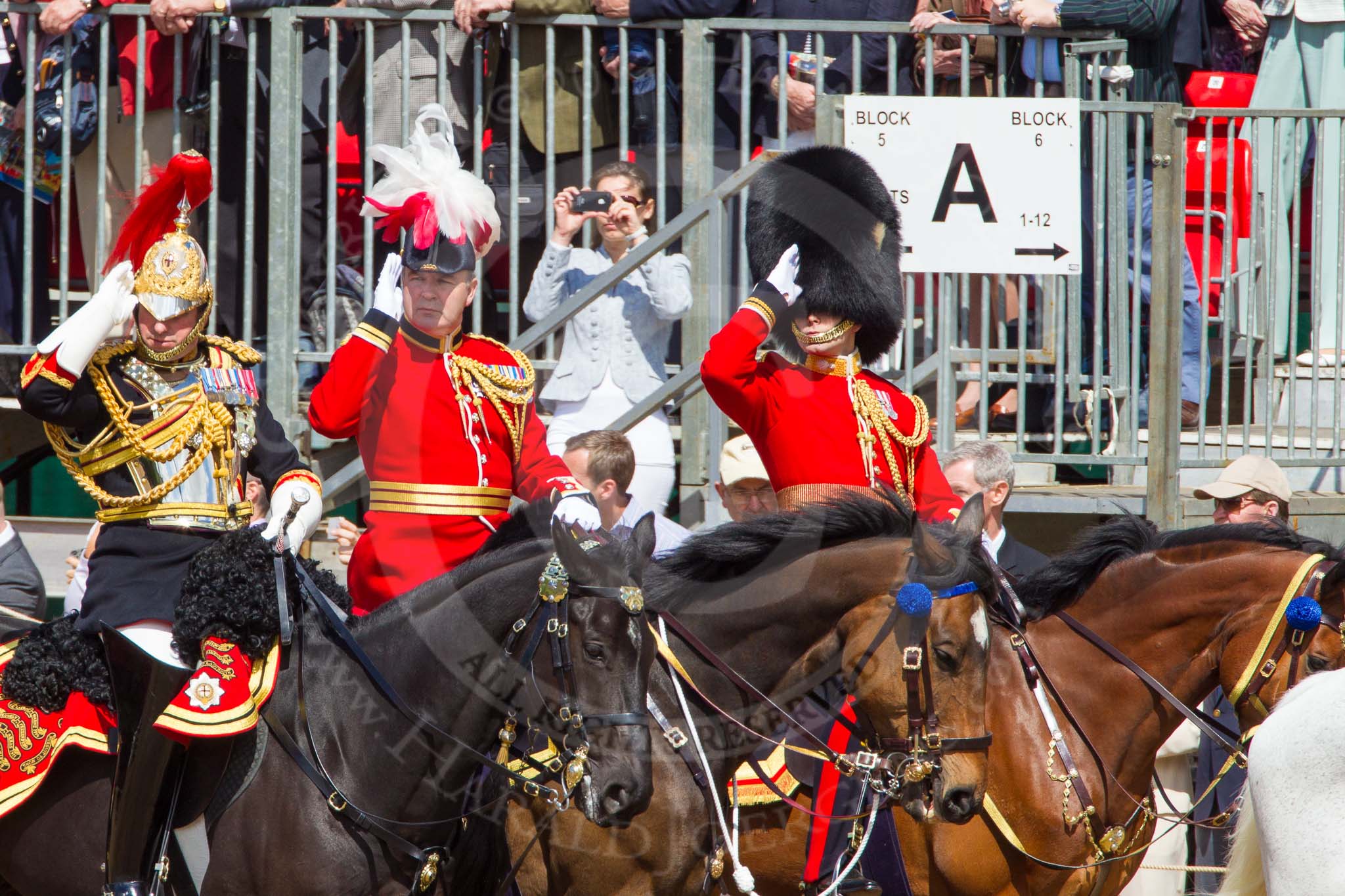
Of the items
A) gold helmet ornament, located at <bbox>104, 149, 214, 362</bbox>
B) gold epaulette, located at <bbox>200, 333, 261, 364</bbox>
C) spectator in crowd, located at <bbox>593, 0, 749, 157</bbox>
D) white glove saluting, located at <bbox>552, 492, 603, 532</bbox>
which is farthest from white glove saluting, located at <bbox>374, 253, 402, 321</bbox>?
spectator in crowd, located at <bbox>593, 0, 749, 157</bbox>

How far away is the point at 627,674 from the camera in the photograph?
393 centimetres

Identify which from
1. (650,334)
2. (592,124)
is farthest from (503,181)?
(650,334)

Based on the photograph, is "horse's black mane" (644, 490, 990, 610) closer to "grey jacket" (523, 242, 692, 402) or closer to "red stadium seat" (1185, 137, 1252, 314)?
"grey jacket" (523, 242, 692, 402)

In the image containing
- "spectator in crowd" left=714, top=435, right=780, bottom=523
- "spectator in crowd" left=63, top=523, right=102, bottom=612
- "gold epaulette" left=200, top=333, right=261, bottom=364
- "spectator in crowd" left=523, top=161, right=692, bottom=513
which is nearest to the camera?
"gold epaulette" left=200, top=333, right=261, bottom=364

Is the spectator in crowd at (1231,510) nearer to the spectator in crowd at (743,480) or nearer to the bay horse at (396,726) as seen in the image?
the spectator in crowd at (743,480)

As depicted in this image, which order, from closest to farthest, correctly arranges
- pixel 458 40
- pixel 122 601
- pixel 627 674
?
pixel 627 674, pixel 122 601, pixel 458 40

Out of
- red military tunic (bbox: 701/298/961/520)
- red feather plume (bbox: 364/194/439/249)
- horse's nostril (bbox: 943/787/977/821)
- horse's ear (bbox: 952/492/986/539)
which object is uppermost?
red feather plume (bbox: 364/194/439/249)

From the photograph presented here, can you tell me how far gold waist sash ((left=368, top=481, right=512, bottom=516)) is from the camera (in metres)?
4.85

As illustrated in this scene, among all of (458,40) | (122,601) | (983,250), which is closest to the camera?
(122,601)

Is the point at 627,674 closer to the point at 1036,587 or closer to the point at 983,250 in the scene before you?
the point at 1036,587

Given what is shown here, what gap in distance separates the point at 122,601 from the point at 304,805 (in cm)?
69

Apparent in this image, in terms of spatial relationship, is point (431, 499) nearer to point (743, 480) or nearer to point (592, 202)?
point (743, 480)

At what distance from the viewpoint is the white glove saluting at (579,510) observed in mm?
4504

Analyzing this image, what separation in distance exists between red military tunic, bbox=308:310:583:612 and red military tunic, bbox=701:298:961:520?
1.75 feet
